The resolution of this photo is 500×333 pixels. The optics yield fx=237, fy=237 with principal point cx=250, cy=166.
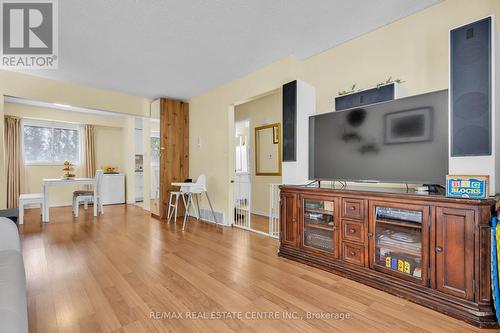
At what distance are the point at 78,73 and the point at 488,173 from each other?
514cm

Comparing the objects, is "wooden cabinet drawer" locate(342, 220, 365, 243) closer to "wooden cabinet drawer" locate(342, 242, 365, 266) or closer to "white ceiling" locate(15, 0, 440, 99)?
"wooden cabinet drawer" locate(342, 242, 365, 266)

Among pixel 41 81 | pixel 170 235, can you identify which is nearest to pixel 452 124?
pixel 170 235

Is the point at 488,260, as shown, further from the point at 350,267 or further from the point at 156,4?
the point at 156,4

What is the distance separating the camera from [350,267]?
2217mm

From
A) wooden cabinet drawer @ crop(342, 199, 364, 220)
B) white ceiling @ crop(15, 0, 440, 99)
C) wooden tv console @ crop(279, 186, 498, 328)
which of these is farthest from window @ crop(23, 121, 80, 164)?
wooden cabinet drawer @ crop(342, 199, 364, 220)

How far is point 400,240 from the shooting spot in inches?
78.1

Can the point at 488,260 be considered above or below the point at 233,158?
below

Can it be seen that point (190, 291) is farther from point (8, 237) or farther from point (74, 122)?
point (74, 122)

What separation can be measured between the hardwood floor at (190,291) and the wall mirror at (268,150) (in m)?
1.95

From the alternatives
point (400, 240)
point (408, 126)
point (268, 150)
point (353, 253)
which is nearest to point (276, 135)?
point (268, 150)

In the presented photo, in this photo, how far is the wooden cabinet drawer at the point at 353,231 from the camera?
2171mm

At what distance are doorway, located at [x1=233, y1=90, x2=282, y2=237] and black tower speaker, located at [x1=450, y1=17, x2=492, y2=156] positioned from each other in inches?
122

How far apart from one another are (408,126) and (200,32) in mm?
2329

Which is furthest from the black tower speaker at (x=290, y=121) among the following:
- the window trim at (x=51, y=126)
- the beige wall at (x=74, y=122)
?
the window trim at (x=51, y=126)
